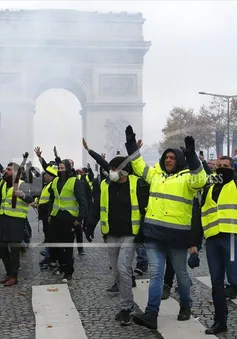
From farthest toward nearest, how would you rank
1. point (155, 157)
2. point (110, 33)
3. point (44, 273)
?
point (110, 33) < point (155, 157) < point (44, 273)

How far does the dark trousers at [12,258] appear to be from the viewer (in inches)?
283

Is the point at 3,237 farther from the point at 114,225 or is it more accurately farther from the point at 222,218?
the point at 222,218

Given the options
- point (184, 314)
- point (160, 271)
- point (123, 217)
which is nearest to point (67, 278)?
point (123, 217)


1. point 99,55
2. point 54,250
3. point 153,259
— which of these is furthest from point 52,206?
point 99,55

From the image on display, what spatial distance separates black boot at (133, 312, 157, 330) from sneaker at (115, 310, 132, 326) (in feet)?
0.59

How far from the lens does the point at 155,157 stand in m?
10.9

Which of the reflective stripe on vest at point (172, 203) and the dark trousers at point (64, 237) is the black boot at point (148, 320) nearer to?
the reflective stripe on vest at point (172, 203)

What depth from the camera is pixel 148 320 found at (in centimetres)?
507

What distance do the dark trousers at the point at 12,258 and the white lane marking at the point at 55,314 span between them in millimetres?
436

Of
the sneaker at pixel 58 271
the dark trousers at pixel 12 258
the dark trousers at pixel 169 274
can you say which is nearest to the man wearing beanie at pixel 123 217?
the dark trousers at pixel 169 274

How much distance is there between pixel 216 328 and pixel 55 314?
5.31 ft

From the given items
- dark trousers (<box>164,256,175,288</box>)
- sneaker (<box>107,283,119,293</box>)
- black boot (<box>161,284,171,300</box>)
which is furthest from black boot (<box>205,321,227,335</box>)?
sneaker (<box>107,283,119,293</box>)

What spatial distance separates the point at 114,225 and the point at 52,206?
2.24 m

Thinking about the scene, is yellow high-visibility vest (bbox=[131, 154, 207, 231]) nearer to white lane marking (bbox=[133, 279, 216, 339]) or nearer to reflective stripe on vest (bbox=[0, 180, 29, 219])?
white lane marking (bbox=[133, 279, 216, 339])
